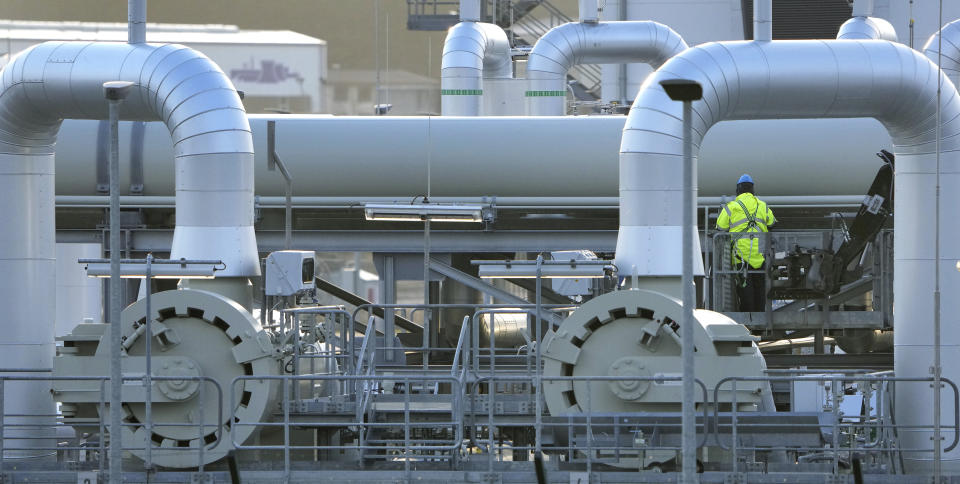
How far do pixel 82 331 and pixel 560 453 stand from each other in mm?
4499

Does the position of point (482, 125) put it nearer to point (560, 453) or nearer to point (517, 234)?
point (517, 234)

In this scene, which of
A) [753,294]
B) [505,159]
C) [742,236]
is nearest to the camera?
[742,236]

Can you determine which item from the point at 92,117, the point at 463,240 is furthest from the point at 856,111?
the point at 92,117

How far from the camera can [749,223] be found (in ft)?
49.9

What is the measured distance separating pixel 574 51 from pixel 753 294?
823cm

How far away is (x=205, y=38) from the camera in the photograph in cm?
2553

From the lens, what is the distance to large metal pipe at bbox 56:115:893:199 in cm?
1708

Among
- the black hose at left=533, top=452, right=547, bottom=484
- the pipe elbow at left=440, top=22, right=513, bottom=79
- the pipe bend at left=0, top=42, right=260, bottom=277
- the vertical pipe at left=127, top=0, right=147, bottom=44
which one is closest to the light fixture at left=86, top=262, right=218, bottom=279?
the pipe bend at left=0, top=42, right=260, bottom=277

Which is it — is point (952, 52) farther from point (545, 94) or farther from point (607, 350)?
point (607, 350)

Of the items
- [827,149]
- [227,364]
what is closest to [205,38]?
[827,149]

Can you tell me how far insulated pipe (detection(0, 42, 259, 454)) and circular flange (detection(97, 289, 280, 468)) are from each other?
54 cm

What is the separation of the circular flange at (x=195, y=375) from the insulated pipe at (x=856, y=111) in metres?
3.34

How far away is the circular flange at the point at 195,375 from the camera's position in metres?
12.0

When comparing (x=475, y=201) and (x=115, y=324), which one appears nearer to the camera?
(x=115, y=324)
